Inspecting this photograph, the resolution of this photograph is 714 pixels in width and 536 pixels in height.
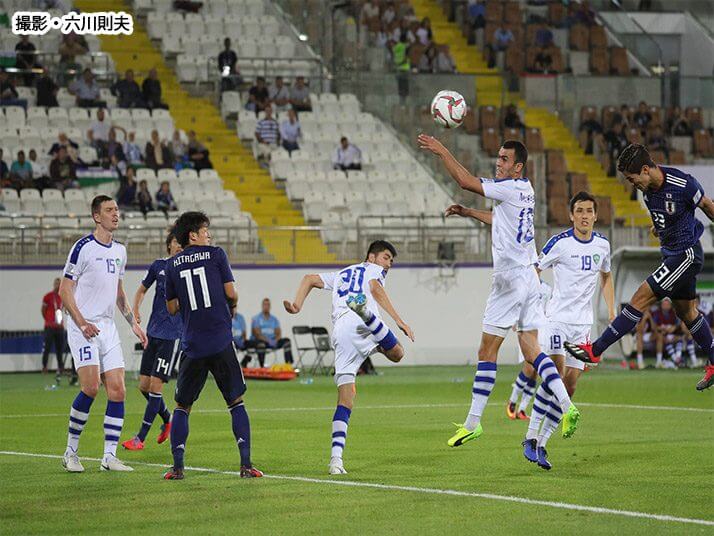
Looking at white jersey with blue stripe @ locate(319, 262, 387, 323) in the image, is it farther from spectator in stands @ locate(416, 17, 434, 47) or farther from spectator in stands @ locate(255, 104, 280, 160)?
spectator in stands @ locate(416, 17, 434, 47)

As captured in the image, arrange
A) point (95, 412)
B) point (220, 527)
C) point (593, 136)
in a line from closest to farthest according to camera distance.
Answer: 1. point (220, 527)
2. point (95, 412)
3. point (593, 136)

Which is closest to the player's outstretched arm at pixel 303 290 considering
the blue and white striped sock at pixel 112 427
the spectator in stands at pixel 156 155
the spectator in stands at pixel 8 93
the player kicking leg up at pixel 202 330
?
the player kicking leg up at pixel 202 330

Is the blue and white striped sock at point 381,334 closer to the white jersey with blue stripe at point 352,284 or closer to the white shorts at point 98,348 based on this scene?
the white jersey with blue stripe at point 352,284

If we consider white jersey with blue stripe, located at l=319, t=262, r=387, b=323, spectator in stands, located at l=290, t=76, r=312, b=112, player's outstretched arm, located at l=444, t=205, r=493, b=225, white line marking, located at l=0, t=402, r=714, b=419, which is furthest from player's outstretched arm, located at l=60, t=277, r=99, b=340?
spectator in stands, located at l=290, t=76, r=312, b=112

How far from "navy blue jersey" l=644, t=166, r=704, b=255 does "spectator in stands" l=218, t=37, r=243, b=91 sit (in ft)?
86.3

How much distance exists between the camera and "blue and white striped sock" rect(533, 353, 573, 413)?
12.7 metres

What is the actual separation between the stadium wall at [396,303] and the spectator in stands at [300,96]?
22.6ft

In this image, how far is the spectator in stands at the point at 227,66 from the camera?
3816 centimetres

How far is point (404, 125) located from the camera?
37625mm

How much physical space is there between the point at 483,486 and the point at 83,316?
4196 millimetres

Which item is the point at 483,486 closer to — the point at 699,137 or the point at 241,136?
the point at 241,136

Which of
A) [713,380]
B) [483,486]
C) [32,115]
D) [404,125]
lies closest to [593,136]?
[404,125]

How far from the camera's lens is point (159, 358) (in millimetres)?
15984

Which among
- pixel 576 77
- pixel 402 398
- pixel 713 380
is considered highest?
pixel 576 77
